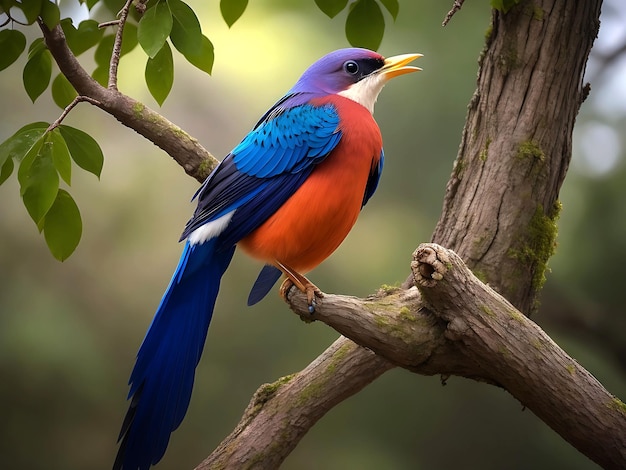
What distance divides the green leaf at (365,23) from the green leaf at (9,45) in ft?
2.88

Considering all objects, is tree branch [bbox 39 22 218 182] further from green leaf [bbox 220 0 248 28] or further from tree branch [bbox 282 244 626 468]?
tree branch [bbox 282 244 626 468]

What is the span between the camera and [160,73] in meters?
1.83

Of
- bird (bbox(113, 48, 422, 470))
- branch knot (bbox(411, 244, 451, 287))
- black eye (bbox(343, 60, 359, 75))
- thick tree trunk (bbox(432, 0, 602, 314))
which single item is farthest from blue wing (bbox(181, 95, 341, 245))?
thick tree trunk (bbox(432, 0, 602, 314))

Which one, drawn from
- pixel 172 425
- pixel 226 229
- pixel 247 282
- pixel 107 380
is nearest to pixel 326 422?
pixel 247 282

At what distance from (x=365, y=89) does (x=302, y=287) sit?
0.68 metres

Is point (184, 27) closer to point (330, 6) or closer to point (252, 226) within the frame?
point (330, 6)

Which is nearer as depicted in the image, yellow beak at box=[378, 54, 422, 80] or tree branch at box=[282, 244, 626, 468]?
tree branch at box=[282, 244, 626, 468]

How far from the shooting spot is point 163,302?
2.09 meters

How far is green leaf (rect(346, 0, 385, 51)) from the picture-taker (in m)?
2.05

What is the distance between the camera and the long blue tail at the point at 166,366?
6.88ft

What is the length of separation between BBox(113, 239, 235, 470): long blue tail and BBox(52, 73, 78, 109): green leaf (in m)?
0.65

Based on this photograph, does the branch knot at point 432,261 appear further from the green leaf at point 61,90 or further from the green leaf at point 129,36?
the green leaf at point 61,90

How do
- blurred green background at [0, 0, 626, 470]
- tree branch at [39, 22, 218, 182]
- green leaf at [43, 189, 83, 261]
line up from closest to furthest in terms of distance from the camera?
green leaf at [43, 189, 83, 261]
tree branch at [39, 22, 218, 182]
blurred green background at [0, 0, 626, 470]

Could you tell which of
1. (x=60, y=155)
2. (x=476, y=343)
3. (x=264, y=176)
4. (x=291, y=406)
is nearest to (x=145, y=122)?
(x=264, y=176)
